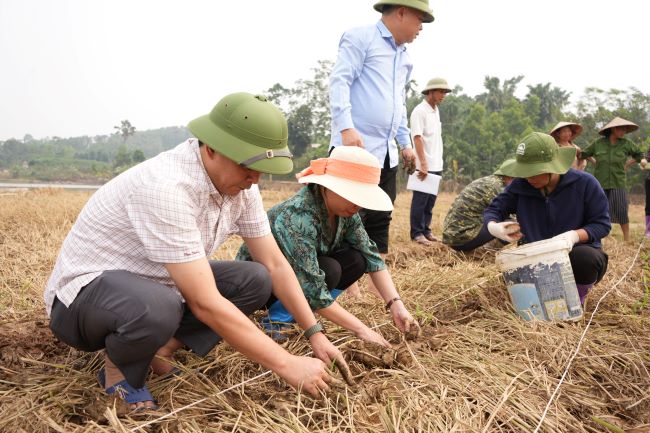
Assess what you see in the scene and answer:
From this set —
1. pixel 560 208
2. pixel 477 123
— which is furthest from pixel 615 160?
pixel 477 123

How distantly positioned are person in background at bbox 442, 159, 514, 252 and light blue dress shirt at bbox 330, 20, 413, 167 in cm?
107

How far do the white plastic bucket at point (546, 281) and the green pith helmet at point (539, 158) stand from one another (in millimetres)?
380

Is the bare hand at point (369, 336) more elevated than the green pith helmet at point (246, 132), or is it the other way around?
the green pith helmet at point (246, 132)

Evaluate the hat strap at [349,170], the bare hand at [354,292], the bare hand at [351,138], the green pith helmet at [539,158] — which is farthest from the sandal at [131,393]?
the green pith helmet at [539,158]

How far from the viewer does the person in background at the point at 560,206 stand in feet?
8.87

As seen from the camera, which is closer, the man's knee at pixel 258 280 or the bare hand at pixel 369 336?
the man's knee at pixel 258 280

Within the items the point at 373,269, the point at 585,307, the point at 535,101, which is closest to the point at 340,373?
the point at 373,269

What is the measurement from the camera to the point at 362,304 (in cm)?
297

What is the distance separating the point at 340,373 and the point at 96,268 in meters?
0.97

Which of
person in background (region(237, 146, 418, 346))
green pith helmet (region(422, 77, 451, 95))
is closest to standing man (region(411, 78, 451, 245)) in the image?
green pith helmet (region(422, 77, 451, 95))

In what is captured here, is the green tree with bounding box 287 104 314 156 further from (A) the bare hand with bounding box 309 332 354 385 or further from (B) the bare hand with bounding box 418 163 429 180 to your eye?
(A) the bare hand with bounding box 309 332 354 385

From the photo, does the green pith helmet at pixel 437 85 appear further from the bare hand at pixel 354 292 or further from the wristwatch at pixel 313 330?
the wristwatch at pixel 313 330

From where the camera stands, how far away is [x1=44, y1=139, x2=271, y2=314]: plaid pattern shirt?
158 cm

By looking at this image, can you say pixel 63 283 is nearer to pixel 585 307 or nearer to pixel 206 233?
pixel 206 233
